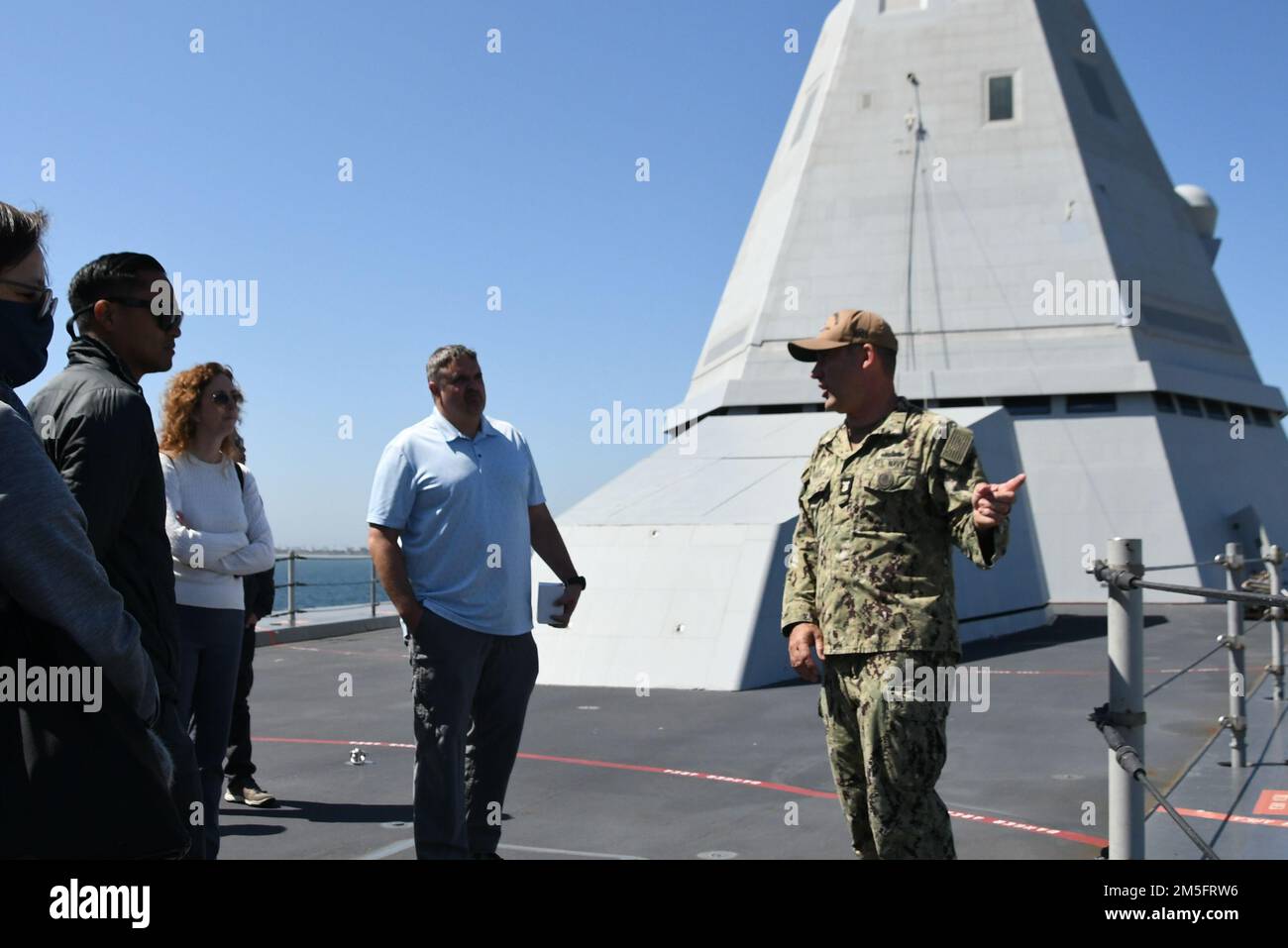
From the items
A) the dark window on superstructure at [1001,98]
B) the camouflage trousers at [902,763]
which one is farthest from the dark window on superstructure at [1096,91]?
the camouflage trousers at [902,763]

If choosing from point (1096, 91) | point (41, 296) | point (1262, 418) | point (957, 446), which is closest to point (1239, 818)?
point (957, 446)

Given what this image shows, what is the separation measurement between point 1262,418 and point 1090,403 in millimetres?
5439

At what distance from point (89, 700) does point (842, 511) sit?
2.38 m

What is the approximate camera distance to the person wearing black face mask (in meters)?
2.19

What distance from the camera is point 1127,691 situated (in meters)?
3.80

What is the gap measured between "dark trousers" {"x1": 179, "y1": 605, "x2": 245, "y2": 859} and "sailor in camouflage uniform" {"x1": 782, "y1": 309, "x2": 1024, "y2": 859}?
7.37ft

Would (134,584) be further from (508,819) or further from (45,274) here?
(508,819)

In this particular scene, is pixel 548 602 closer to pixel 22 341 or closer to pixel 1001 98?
pixel 22 341

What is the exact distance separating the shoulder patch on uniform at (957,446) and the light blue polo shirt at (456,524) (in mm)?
1816

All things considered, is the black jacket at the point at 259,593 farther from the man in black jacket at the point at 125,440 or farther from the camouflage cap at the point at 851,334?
the camouflage cap at the point at 851,334

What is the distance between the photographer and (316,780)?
22.3 ft

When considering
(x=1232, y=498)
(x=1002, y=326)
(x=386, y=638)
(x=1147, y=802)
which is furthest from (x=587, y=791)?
(x=1232, y=498)

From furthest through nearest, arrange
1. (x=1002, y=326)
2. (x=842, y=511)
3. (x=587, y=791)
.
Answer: (x=1002, y=326) < (x=587, y=791) < (x=842, y=511)

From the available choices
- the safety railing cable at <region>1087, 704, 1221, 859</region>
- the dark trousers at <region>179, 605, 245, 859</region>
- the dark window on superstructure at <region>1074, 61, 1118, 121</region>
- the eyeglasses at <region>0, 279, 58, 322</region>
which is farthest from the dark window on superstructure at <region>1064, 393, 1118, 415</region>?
the eyeglasses at <region>0, 279, 58, 322</region>
